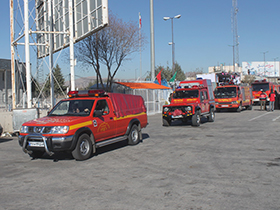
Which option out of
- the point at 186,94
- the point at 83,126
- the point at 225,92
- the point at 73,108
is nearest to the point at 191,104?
the point at 186,94

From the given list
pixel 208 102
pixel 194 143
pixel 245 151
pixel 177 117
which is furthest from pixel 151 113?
pixel 245 151

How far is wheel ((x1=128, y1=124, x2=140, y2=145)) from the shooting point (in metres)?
10.6

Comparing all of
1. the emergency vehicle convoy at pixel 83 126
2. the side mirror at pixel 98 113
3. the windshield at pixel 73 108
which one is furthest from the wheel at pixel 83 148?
the windshield at pixel 73 108

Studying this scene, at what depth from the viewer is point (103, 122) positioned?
9.20 m

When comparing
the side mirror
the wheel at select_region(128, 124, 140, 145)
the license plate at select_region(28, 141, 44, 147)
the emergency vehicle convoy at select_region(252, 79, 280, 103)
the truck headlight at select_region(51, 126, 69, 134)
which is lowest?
the wheel at select_region(128, 124, 140, 145)

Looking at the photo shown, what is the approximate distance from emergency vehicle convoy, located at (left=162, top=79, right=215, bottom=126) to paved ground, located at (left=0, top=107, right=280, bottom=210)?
5.73 meters

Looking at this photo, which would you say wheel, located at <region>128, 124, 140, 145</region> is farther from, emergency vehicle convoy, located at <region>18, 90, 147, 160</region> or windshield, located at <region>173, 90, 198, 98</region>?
windshield, located at <region>173, 90, 198, 98</region>

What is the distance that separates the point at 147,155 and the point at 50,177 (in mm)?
3167

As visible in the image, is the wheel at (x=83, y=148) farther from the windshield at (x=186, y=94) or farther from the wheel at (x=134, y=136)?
the windshield at (x=186, y=94)

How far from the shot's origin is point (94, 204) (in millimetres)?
4863

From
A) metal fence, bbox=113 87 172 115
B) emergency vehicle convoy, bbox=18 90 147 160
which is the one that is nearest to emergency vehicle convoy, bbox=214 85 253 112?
metal fence, bbox=113 87 172 115

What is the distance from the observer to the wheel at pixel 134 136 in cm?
1065

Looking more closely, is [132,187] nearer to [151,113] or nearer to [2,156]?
[2,156]

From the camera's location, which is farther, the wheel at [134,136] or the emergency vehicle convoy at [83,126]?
the wheel at [134,136]
